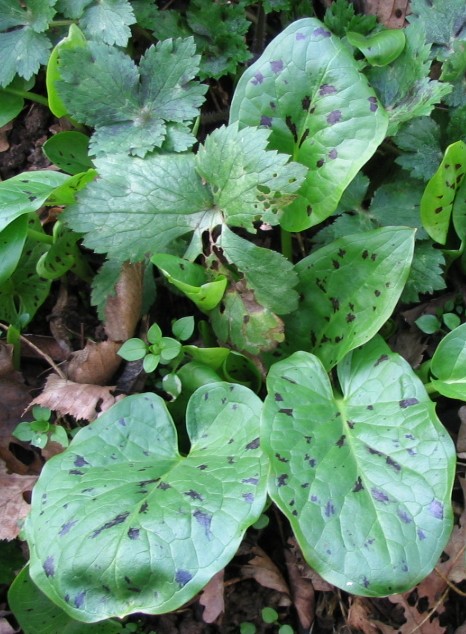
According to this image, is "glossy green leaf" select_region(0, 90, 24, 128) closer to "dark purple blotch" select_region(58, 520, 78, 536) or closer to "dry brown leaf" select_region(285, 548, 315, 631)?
"dark purple blotch" select_region(58, 520, 78, 536)

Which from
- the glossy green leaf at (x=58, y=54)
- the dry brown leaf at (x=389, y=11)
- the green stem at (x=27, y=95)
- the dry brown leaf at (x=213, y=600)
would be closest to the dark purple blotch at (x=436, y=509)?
the dry brown leaf at (x=213, y=600)

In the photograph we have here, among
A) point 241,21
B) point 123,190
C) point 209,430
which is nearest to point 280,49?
point 241,21

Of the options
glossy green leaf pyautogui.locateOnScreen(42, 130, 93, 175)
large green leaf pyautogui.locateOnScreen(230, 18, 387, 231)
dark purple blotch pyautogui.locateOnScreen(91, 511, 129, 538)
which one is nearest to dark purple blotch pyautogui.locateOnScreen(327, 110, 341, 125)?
large green leaf pyautogui.locateOnScreen(230, 18, 387, 231)

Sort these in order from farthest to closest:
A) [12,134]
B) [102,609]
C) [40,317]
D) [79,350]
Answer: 1. [12,134]
2. [40,317]
3. [79,350]
4. [102,609]

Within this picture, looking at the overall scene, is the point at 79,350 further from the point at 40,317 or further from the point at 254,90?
the point at 254,90

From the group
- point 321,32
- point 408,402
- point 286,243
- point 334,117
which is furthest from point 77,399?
point 321,32
